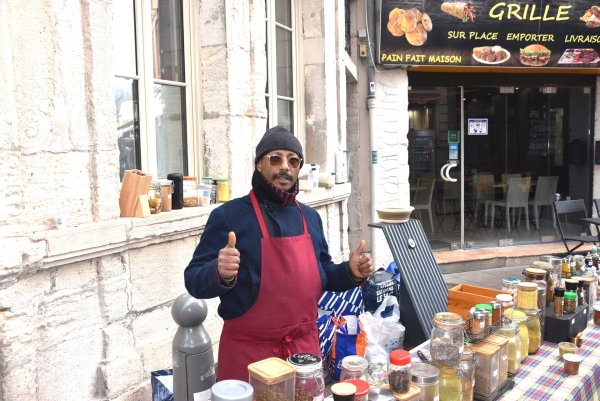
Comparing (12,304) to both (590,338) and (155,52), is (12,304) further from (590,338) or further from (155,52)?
(590,338)

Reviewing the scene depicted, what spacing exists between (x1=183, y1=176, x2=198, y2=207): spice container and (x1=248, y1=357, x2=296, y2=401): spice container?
7.25 feet

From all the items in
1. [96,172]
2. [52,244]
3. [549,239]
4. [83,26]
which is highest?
[83,26]

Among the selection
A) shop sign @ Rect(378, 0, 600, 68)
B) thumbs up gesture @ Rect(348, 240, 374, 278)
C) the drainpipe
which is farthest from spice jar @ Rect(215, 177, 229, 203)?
shop sign @ Rect(378, 0, 600, 68)

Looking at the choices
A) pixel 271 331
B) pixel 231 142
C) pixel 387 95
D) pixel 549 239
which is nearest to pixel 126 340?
pixel 271 331

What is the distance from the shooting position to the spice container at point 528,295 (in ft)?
8.81

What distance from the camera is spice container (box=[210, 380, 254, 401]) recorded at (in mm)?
1546

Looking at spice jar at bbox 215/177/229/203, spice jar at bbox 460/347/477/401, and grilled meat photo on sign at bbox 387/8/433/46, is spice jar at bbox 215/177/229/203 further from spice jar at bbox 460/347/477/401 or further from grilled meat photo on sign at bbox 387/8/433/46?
grilled meat photo on sign at bbox 387/8/433/46

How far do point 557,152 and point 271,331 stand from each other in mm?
8432

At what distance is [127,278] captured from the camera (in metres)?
3.14

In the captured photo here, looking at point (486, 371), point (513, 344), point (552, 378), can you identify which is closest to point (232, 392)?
point (486, 371)

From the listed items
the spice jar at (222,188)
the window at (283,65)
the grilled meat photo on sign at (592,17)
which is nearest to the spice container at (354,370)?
the spice jar at (222,188)

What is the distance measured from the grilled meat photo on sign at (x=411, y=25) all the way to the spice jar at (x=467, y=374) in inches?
244

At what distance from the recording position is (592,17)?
26.0 feet

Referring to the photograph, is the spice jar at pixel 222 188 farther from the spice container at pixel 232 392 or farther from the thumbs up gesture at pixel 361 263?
the spice container at pixel 232 392
